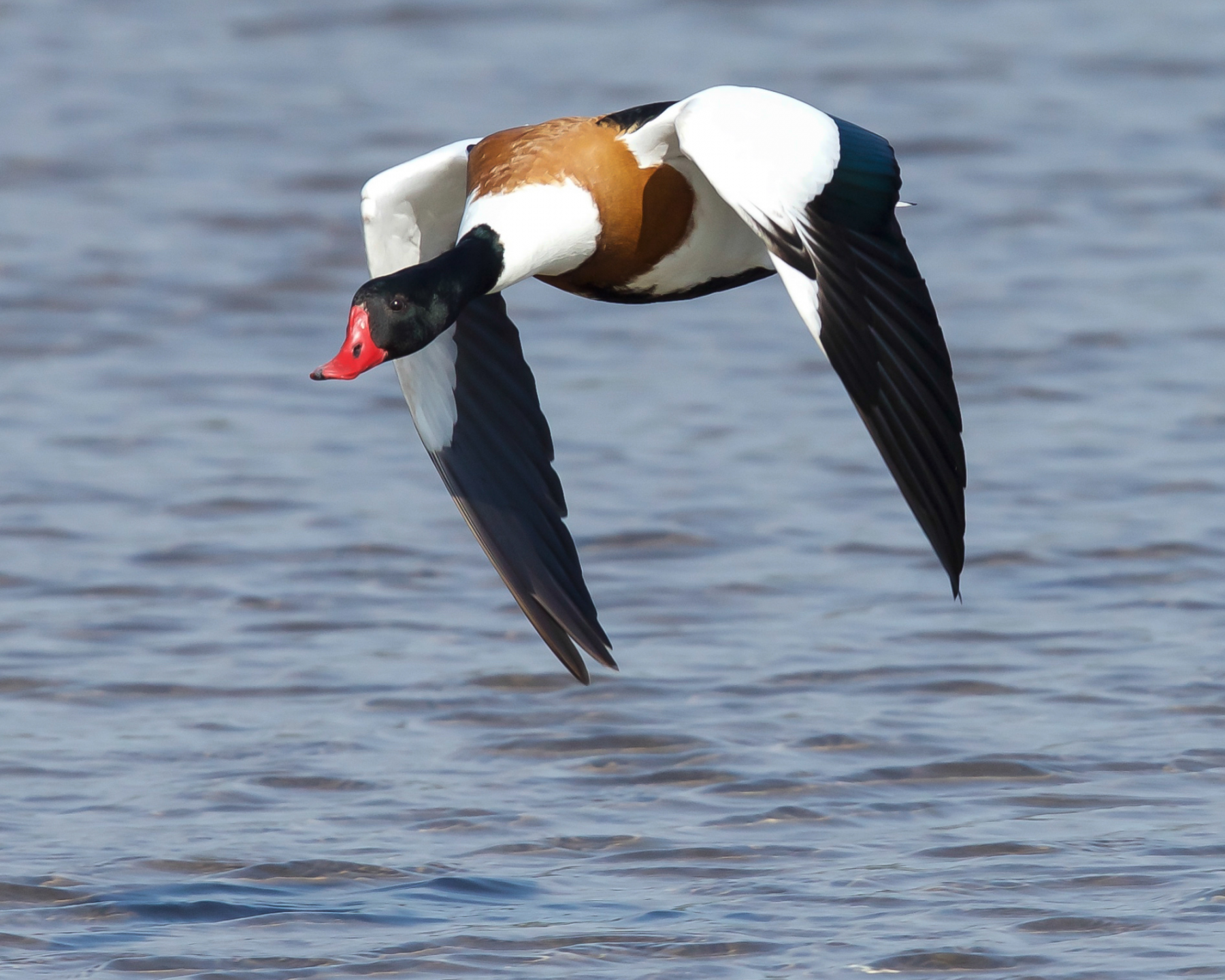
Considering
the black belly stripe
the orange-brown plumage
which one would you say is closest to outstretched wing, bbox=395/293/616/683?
the black belly stripe

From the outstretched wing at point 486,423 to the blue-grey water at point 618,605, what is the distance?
0.57 metres

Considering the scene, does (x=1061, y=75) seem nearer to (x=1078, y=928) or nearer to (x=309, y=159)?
(x=309, y=159)

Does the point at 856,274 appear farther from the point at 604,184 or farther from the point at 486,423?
the point at 486,423

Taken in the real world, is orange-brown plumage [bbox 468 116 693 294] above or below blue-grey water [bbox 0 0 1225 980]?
above

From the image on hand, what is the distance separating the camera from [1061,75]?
14289 millimetres

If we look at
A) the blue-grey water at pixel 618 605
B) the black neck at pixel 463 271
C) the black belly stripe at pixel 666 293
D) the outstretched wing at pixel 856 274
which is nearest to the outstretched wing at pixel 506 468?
the blue-grey water at pixel 618 605

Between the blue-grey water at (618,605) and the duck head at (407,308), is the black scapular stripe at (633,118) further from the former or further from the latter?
the blue-grey water at (618,605)

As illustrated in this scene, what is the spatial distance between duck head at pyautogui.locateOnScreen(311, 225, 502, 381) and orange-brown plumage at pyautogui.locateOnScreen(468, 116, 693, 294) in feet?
1.03

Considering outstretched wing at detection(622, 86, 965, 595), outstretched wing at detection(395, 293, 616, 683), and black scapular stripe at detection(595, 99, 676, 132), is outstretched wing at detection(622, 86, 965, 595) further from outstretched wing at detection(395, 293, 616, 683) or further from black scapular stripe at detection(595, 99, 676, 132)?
outstretched wing at detection(395, 293, 616, 683)

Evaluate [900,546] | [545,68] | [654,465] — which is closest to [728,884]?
[900,546]

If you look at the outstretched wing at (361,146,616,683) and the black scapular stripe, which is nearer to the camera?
the black scapular stripe

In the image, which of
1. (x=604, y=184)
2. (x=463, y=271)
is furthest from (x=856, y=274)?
(x=463, y=271)

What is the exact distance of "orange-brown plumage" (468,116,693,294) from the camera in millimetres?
5504

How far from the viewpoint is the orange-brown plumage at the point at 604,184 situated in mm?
5504
